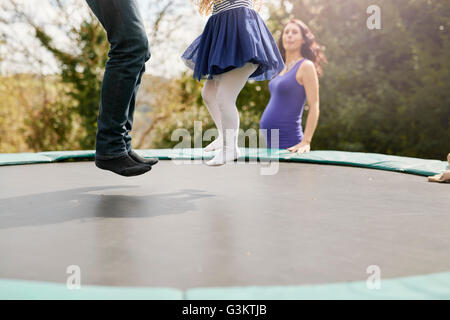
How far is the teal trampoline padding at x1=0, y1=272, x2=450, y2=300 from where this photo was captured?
2.02ft

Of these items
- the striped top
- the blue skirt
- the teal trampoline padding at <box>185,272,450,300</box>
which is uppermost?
the striped top

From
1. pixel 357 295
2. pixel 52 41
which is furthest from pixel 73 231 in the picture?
pixel 52 41

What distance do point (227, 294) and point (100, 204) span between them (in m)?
0.70

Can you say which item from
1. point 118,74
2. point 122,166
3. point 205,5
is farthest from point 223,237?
point 205,5

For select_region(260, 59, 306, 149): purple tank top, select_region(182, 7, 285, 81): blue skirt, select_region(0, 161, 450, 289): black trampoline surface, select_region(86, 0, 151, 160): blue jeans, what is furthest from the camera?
select_region(260, 59, 306, 149): purple tank top

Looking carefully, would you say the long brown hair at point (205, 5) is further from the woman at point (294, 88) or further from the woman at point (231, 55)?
the woman at point (294, 88)

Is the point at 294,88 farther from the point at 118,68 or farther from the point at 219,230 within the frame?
the point at 219,230

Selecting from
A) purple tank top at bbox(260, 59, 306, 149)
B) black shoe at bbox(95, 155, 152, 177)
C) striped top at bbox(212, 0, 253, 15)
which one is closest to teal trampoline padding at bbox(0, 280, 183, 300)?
black shoe at bbox(95, 155, 152, 177)

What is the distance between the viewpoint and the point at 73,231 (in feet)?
3.13

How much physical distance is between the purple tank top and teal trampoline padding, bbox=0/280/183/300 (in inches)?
89.4

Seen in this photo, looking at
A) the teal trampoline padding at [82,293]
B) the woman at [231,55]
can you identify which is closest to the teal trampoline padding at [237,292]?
the teal trampoline padding at [82,293]

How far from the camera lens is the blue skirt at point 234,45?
5.65ft

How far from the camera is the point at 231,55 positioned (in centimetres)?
172

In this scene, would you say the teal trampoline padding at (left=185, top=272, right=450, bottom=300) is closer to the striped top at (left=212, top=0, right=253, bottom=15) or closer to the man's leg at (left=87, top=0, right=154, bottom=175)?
the man's leg at (left=87, top=0, right=154, bottom=175)
